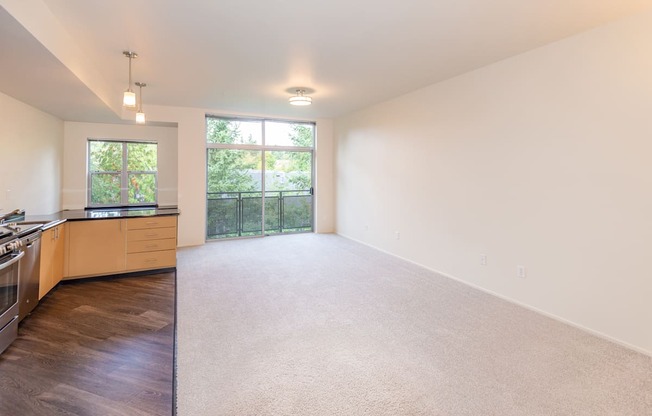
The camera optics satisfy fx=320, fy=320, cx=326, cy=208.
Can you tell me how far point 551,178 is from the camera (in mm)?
3076

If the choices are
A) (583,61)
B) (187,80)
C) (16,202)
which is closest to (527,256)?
(583,61)

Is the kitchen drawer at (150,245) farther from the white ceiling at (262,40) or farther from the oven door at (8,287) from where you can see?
the white ceiling at (262,40)

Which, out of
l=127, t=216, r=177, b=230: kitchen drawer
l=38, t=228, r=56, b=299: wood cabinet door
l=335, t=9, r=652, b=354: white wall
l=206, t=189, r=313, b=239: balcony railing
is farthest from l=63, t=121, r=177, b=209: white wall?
l=335, t=9, r=652, b=354: white wall

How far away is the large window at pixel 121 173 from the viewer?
18.6 feet

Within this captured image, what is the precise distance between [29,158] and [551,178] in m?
6.10

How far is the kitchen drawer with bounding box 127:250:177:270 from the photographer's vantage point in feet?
13.8

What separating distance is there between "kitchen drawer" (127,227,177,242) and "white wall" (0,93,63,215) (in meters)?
1.30

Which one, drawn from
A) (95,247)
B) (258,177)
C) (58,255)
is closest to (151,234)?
(95,247)

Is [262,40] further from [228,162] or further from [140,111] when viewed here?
[228,162]

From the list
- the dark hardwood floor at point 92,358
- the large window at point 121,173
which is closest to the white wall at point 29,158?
the large window at point 121,173

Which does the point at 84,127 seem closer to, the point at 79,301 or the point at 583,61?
the point at 79,301

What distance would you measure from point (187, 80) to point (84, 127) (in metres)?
2.63

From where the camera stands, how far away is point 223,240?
6.46 meters

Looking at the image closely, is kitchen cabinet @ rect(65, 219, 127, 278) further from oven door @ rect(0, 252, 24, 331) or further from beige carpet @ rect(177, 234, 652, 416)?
oven door @ rect(0, 252, 24, 331)
